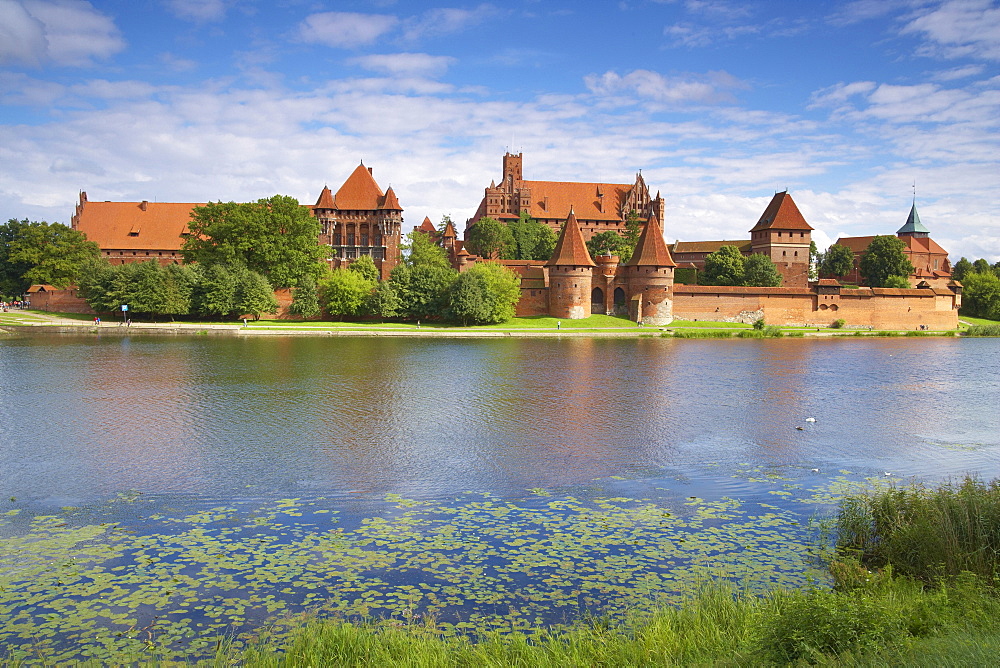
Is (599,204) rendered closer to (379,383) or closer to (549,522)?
(379,383)

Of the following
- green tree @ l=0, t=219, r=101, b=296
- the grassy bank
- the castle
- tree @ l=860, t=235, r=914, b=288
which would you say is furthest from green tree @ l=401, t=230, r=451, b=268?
the grassy bank

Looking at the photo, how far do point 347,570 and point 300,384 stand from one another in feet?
48.5

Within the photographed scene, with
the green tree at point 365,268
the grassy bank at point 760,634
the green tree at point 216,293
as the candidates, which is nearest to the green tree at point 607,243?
the green tree at point 365,268

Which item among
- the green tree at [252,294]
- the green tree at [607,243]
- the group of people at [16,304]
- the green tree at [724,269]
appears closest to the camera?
the green tree at [252,294]

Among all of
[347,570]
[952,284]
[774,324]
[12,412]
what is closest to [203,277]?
A: [12,412]

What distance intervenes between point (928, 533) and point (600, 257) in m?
47.8

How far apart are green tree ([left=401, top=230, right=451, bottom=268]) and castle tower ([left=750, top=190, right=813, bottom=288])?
27573 mm

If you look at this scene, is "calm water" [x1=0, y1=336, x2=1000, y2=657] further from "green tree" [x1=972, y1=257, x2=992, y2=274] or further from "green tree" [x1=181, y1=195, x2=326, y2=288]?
"green tree" [x1=972, y1=257, x2=992, y2=274]

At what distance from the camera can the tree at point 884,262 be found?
2506 inches

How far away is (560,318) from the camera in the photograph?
5216 centimetres

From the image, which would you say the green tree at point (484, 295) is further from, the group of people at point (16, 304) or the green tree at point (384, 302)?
the group of people at point (16, 304)

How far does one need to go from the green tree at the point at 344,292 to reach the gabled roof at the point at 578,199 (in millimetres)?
31274

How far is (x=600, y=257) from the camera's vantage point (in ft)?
180

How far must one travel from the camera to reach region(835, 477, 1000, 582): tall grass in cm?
742
